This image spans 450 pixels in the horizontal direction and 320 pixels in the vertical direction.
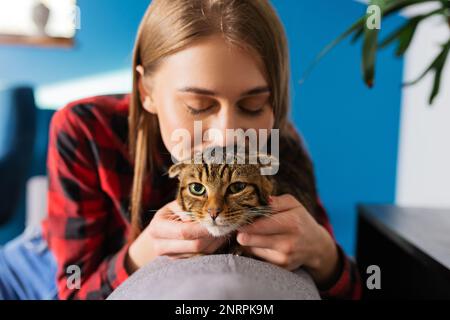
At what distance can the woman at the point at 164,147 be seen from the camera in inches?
19.7

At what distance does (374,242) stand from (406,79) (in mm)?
327

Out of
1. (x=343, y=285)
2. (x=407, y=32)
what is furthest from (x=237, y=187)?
(x=407, y=32)

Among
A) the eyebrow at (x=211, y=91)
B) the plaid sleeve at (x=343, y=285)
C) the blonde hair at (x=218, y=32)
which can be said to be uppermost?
the blonde hair at (x=218, y=32)

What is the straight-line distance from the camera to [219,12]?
1.73ft

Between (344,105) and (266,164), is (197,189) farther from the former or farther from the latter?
(344,105)

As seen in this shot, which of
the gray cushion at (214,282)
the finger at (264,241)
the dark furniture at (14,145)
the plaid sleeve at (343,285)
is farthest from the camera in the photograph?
the dark furniture at (14,145)

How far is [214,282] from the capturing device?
1.02 ft

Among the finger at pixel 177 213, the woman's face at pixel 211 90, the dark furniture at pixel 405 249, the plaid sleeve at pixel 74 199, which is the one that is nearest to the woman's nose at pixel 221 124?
the woman's face at pixel 211 90

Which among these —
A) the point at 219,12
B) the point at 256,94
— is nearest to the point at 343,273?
the point at 256,94

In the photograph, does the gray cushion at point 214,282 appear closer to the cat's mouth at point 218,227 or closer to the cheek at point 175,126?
the cat's mouth at point 218,227

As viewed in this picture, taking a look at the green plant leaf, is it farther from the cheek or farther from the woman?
the cheek

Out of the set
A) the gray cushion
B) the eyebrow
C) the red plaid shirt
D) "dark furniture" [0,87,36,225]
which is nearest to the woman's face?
the eyebrow

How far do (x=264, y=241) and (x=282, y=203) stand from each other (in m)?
0.06

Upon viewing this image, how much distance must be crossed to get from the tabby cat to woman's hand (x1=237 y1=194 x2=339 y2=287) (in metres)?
0.02
